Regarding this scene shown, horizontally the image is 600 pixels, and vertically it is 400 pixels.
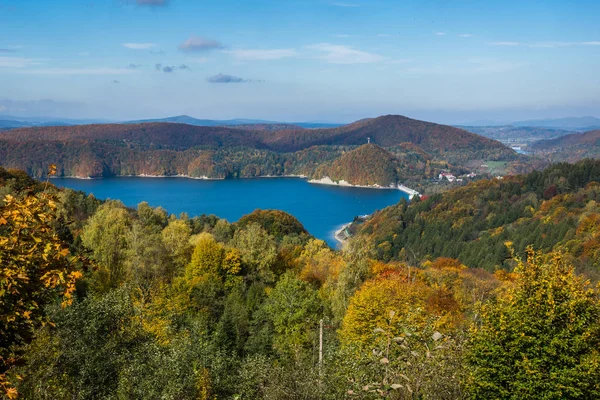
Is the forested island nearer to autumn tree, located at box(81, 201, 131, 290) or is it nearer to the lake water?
autumn tree, located at box(81, 201, 131, 290)

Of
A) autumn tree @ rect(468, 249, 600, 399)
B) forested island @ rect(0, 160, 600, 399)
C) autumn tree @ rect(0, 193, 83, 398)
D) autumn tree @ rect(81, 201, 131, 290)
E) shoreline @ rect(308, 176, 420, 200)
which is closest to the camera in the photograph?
autumn tree @ rect(0, 193, 83, 398)

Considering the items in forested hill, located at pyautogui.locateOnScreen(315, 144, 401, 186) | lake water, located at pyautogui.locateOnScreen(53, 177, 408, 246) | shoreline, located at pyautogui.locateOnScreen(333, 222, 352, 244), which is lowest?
shoreline, located at pyautogui.locateOnScreen(333, 222, 352, 244)

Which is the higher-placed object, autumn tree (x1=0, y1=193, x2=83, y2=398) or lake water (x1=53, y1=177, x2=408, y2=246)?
autumn tree (x1=0, y1=193, x2=83, y2=398)

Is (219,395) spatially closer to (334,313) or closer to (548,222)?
(334,313)

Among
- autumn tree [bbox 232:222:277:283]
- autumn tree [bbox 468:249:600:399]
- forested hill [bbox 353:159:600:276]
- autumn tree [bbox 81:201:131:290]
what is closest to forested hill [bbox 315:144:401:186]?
forested hill [bbox 353:159:600:276]

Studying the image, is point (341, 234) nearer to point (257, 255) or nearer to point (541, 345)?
point (257, 255)

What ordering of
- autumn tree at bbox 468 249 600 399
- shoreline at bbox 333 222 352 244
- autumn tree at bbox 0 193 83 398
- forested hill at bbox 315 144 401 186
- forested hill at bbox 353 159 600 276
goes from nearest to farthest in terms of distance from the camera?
autumn tree at bbox 0 193 83 398
autumn tree at bbox 468 249 600 399
forested hill at bbox 353 159 600 276
shoreline at bbox 333 222 352 244
forested hill at bbox 315 144 401 186

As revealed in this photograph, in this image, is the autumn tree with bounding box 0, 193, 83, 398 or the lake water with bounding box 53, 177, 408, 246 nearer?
the autumn tree with bounding box 0, 193, 83, 398
